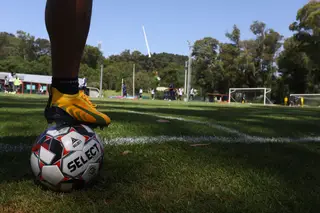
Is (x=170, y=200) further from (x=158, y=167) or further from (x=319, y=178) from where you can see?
(x=319, y=178)

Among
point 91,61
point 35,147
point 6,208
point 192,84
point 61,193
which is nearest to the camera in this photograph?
point 6,208

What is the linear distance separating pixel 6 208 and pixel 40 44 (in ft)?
308

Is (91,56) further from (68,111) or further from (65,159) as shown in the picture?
(65,159)

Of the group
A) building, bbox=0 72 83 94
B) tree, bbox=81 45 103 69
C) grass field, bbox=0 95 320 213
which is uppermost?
tree, bbox=81 45 103 69

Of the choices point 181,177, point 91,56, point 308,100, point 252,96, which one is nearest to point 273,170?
point 181,177

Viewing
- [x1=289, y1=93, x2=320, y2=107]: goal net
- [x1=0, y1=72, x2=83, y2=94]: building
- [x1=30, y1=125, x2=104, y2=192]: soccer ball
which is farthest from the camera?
[x1=0, y1=72, x2=83, y2=94]: building

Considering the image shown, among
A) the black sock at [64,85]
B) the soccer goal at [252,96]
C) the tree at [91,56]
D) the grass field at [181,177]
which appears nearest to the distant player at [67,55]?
the black sock at [64,85]

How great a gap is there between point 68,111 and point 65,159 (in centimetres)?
31

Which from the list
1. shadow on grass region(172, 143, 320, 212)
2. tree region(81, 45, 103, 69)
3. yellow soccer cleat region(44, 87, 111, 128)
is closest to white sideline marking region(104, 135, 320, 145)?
shadow on grass region(172, 143, 320, 212)

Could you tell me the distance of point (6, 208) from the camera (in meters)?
1.39

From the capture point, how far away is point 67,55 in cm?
191

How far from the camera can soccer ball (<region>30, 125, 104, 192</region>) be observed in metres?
1.65

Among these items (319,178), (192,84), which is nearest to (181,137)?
(319,178)

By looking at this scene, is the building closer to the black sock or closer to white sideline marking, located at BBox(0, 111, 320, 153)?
white sideline marking, located at BBox(0, 111, 320, 153)
